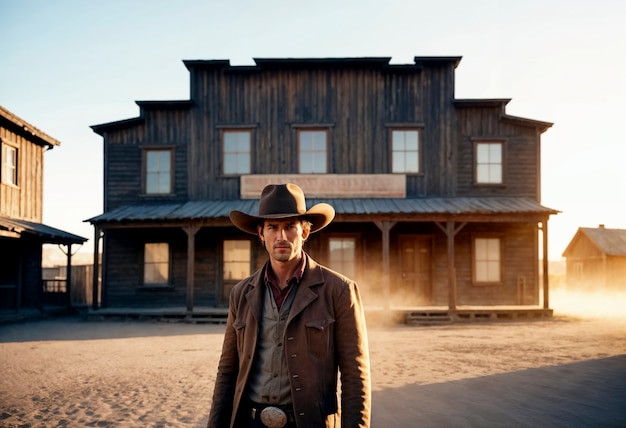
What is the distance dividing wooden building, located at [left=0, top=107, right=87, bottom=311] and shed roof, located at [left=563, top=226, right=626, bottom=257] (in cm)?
2776

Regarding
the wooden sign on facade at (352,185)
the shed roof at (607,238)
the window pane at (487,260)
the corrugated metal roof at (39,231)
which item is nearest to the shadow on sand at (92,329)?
the corrugated metal roof at (39,231)

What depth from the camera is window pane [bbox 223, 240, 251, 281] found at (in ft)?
58.0

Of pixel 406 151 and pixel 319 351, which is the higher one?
pixel 406 151

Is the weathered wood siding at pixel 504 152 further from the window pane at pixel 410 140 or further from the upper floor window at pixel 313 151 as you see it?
the upper floor window at pixel 313 151

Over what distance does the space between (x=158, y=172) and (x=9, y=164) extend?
4877 millimetres

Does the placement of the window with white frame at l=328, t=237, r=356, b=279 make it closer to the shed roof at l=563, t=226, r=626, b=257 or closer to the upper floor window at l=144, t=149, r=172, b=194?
the upper floor window at l=144, t=149, r=172, b=194

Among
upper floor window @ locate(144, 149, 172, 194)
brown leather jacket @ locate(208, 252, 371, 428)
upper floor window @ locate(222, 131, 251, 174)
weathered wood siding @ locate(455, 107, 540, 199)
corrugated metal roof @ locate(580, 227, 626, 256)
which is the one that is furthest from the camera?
corrugated metal roof @ locate(580, 227, 626, 256)

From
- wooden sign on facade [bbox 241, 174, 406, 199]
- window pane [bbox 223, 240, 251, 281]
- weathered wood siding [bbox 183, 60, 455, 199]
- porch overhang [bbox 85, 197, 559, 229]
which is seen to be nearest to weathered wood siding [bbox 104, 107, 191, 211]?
weathered wood siding [bbox 183, 60, 455, 199]

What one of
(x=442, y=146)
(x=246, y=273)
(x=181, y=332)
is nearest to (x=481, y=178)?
(x=442, y=146)

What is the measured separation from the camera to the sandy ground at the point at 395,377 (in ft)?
19.6

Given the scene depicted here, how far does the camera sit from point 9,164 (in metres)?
17.8

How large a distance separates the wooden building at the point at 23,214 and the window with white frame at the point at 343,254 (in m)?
9.05

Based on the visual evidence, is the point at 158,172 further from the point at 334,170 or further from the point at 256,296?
the point at 256,296

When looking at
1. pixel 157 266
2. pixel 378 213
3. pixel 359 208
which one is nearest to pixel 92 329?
pixel 157 266
